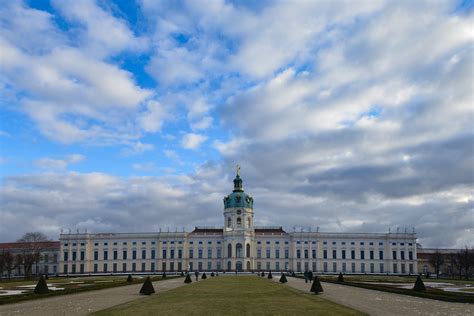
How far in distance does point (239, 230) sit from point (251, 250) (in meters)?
5.54

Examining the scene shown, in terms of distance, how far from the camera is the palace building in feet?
387

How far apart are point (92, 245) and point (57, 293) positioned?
89382 mm

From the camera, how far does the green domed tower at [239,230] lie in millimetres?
114688

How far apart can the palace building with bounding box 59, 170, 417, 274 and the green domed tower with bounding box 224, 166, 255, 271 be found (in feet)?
0.76

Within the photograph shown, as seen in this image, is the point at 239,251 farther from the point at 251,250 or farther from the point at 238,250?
the point at 251,250

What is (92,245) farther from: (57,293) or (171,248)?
(57,293)

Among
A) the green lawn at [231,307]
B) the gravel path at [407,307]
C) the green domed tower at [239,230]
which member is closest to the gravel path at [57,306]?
the green lawn at [231,307]

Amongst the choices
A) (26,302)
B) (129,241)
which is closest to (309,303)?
(26,302)

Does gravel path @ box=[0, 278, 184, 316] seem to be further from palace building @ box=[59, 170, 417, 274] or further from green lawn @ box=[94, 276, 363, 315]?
palace building @ box=[59, 170, 417, 274]

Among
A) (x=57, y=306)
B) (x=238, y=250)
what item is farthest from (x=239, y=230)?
(x=57, y=306)

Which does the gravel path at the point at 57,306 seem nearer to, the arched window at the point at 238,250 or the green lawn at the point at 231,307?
the green lawn at the point at 231,307

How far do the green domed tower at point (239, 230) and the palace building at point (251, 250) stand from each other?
23cm

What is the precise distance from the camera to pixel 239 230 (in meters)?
116

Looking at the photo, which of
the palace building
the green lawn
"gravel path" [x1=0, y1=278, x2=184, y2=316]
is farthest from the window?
the green lawn
